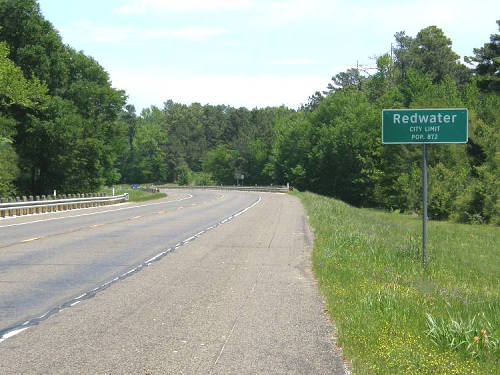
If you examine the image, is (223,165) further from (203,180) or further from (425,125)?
(425,125)

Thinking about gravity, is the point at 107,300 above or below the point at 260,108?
below

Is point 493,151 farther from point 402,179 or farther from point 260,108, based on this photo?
point 260,108

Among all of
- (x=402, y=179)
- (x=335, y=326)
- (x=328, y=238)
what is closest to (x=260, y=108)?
(x=402, y=179)

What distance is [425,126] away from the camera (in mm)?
13797

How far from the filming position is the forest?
5156 centimetres

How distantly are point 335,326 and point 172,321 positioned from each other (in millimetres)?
2099

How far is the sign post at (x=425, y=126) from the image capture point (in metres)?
13.6

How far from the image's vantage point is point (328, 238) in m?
19.4

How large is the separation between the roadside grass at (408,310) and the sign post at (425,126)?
5.48 feet

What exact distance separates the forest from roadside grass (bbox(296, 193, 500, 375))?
103ft

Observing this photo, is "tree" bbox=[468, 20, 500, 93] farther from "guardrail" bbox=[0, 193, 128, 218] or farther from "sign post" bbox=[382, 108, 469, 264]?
"sign post" bbox=[382, 108, 469, 264]

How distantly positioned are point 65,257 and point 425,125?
8603 mm

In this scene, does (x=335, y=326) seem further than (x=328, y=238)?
No

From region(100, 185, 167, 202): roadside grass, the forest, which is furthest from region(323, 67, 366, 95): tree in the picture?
region(100, 185, 167, 202): roadside grass
